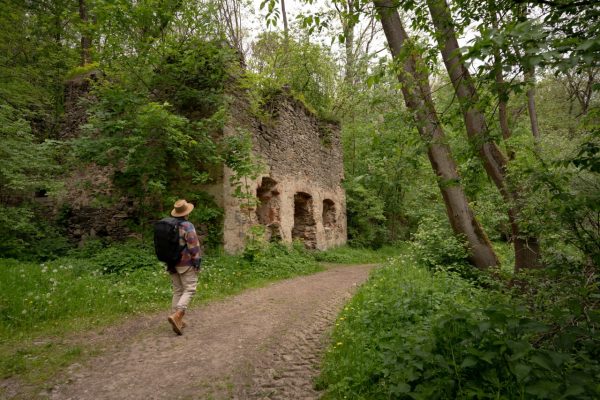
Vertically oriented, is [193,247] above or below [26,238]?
below

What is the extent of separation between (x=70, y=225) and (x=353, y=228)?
10.6m

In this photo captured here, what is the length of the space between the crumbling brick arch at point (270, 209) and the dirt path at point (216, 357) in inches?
194

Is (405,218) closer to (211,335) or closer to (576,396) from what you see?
(211,335)

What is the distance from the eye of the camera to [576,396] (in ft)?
5.78

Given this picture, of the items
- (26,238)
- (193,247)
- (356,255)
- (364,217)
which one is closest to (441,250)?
(193,247)

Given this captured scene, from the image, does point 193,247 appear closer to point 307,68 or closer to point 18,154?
point 18,154

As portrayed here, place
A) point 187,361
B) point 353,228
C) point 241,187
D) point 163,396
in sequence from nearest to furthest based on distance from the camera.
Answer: point 163,396 < point 187,361 < point 241,187 < point 353,228

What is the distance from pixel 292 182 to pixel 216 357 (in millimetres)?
8270

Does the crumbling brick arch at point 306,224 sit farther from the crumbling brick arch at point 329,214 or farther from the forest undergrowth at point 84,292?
the forest undergrowth at point 84,292

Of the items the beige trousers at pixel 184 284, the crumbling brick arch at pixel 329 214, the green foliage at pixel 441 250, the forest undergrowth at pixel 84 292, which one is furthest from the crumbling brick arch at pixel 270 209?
the beige trousers at pixel 184 284

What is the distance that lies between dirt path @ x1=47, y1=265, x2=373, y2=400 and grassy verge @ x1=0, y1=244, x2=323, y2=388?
1.32 ft

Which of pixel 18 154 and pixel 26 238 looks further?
pixel 26 238

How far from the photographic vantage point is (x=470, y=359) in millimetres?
2240

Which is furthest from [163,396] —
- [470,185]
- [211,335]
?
[470,185]
